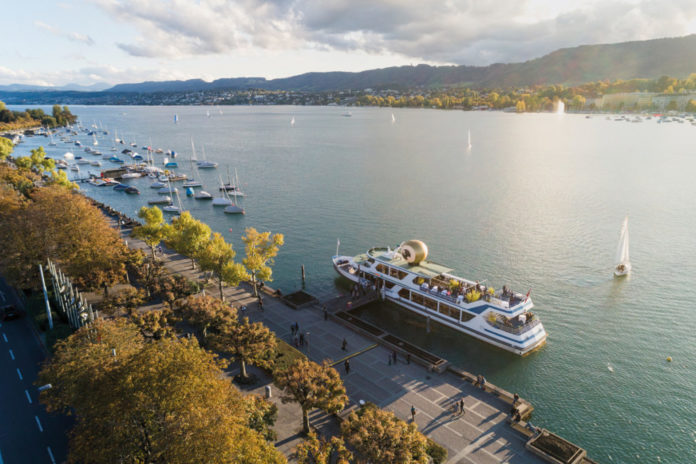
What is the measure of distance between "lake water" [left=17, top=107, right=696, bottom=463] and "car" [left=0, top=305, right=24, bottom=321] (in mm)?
34743

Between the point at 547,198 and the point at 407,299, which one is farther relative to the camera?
the point at 547,198

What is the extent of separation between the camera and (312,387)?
3136 centimetres

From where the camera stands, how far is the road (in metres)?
31.8

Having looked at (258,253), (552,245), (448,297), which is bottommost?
(552,245)

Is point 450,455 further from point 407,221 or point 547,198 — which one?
point 547,198

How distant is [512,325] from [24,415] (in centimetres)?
5075

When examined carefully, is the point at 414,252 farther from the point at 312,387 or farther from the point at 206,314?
the point at 312,387

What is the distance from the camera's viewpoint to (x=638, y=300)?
62.6m

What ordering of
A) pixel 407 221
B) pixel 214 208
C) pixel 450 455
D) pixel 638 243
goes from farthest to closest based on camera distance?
pixel 214 208 → pixel 407 221 → pixel 638 243 → pixel 450 455

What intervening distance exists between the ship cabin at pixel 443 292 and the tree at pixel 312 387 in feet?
84.8

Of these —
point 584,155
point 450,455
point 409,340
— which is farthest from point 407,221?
point 584,155

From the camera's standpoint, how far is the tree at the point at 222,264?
53.3m

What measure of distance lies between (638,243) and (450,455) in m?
74.7

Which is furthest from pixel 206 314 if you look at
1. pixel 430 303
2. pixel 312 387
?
pixel 430 303
